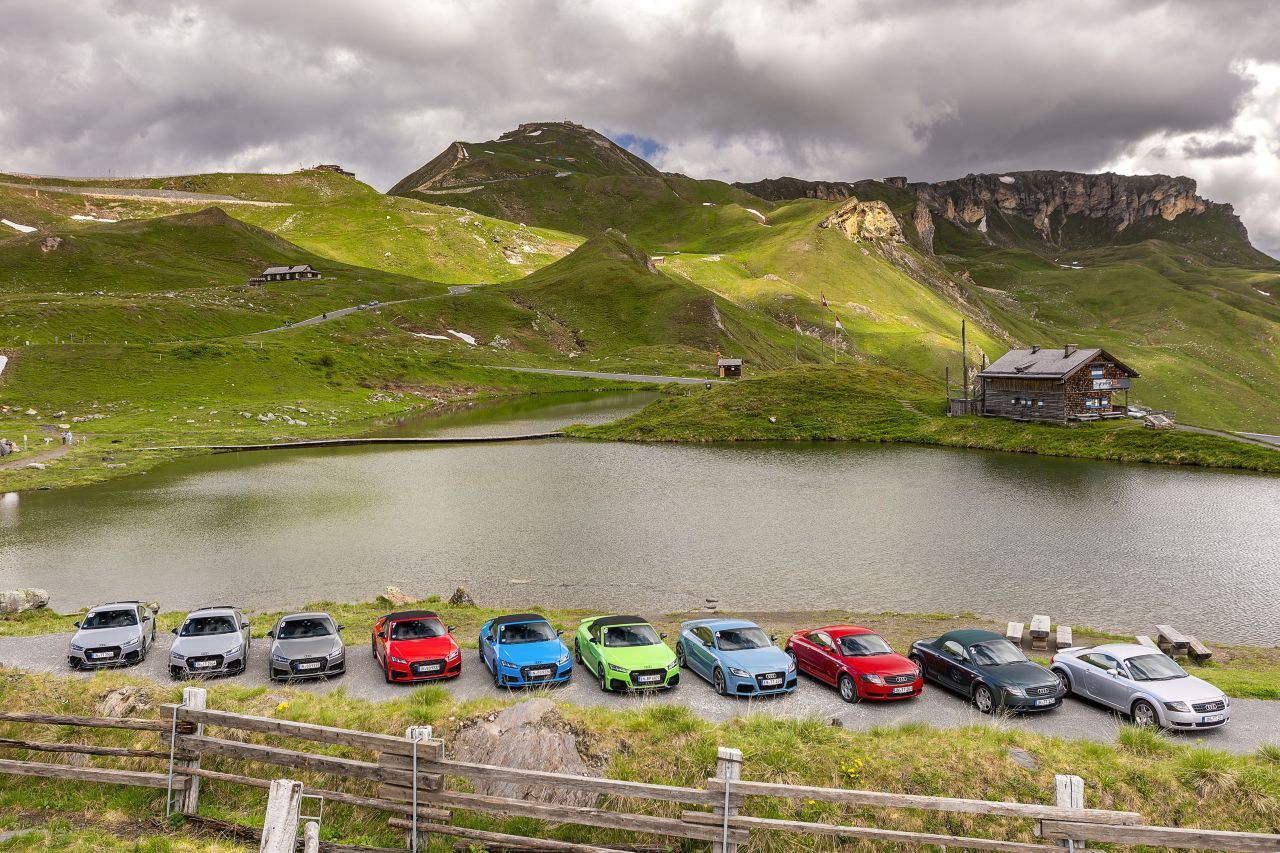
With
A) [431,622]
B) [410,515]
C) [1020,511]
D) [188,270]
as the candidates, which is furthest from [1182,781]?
[188,270]

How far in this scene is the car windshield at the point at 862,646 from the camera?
872 inches

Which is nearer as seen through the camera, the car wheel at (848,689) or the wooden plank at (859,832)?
the wooden plank at (859,832)

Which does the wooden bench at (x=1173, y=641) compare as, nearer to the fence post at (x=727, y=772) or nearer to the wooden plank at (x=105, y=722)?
the fence post at (x=727, y=772)

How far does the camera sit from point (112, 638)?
24.0 m

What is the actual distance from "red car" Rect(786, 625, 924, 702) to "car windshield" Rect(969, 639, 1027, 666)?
184 centimetres

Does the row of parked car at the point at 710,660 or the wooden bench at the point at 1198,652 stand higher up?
the row of parked car at the point at 710,660

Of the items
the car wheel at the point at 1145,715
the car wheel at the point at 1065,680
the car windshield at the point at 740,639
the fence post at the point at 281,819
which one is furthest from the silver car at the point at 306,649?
the car wheel at the point at 1145,715

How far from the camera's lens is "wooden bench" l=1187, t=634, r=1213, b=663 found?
26219mm

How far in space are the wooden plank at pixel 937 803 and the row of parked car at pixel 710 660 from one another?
30.5 ft

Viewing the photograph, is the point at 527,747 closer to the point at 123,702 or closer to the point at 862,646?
the point at 123,702

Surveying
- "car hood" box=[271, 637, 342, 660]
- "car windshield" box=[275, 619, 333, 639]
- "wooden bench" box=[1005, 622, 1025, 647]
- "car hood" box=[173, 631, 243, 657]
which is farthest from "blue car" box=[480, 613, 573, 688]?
"wooden bench" box=[1005, 622, 1025, 647]

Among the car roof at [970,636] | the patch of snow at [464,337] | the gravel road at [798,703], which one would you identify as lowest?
the gravel road at [798,703]

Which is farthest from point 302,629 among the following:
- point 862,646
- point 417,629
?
point 862,646

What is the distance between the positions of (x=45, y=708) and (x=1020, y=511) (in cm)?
5624
